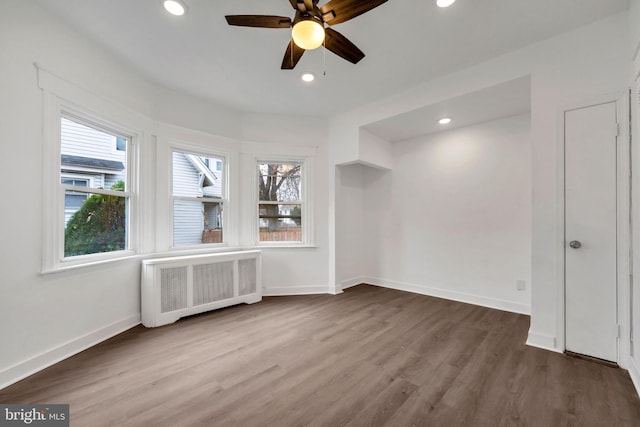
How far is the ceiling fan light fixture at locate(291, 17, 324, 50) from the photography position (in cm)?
159

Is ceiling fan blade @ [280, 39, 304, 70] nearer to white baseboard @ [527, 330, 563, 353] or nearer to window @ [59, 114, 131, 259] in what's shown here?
window @ [59, 114, 131, 259]

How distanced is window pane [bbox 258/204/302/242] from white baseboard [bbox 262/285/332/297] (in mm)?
766

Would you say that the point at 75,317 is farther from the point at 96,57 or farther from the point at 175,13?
the point at 175,13

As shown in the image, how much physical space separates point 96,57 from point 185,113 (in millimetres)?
1040

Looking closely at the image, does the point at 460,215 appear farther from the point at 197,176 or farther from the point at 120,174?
the point at 120,174

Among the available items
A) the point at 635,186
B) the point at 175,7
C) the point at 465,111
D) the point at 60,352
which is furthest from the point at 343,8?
the point at 60,352

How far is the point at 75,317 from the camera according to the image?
2.35 m

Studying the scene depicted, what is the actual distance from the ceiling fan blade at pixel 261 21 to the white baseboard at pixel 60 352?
9.69 feet

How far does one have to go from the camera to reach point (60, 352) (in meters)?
2.22

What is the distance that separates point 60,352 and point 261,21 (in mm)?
3129

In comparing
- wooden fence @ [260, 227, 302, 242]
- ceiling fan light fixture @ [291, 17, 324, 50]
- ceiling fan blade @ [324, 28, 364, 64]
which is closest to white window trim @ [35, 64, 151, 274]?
wooden fence @ [260, 227, 302, 242]

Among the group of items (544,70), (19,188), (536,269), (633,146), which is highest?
(544,70)

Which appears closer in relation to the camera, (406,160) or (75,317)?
(75,317)

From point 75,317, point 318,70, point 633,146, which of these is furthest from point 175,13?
point 633,146
